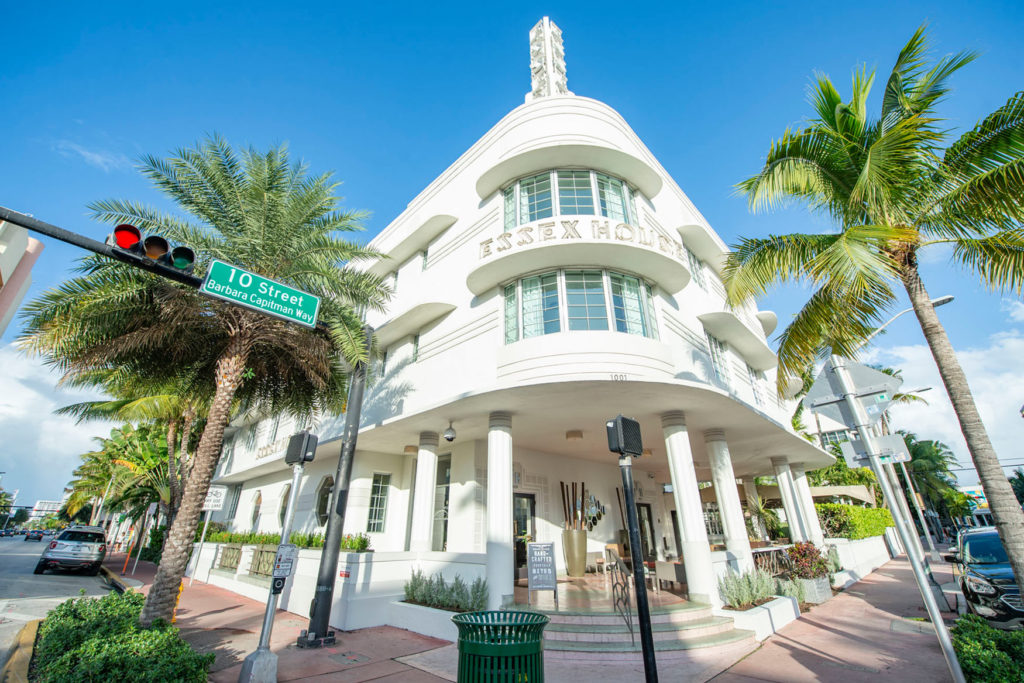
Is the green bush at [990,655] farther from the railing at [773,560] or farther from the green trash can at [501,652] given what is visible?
the railing at [773,560]

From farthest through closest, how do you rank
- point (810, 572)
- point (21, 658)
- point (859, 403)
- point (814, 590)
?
point (810, 572)
point (814, 590)
point (21, 658)
point (859, 403)

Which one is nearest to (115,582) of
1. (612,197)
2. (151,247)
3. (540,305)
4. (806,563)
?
(151,247)

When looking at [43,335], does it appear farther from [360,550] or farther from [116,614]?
[360,550]

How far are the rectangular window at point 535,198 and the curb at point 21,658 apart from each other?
11671 mm

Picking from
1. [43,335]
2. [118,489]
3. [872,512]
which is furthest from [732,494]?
[118,489]

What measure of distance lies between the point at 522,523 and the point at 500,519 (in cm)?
440

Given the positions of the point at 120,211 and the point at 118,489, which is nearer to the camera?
the point at 120,211

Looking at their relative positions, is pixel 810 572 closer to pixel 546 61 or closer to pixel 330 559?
pixel 330 559

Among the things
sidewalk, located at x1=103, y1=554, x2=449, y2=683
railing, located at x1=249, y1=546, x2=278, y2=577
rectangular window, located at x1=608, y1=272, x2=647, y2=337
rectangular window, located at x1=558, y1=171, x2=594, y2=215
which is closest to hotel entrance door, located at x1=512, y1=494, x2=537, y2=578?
sidewalk, located at x1=103, y1=554, x2=449, y2=683

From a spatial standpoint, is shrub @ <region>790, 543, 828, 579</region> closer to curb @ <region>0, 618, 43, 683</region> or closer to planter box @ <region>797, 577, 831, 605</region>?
planter box @ <region>797, 577, 831, 605</region>

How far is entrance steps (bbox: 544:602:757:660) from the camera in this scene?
7.49 metres

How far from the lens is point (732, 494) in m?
11.7

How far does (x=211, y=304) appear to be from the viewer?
33.1 ft

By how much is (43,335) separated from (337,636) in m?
8.38
